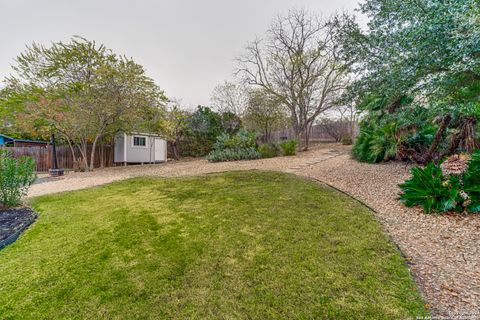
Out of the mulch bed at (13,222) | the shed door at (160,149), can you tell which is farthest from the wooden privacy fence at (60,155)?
the mulch bed at (13,222)

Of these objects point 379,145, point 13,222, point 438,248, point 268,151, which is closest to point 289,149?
point 268,151

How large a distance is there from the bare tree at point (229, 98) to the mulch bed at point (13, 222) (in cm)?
1374

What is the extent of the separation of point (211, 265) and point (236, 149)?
28.3 feet

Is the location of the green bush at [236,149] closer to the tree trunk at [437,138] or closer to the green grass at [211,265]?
the tree trunk at [437,138]

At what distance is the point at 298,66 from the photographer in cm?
1151

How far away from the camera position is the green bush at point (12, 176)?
3992 millimetres

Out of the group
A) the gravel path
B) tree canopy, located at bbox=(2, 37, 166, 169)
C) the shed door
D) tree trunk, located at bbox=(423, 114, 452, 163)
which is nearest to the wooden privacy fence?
the shed door

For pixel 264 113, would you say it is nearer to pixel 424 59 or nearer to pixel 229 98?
pixel 229 98

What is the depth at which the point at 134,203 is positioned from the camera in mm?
4301

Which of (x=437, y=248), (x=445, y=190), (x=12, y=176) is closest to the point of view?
(x=437, y=248)

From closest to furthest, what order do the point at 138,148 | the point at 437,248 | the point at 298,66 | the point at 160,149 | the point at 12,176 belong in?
the point at 437,248
the point at 12,176
the point at 298,66
the point at 138,148
the point at 160,149

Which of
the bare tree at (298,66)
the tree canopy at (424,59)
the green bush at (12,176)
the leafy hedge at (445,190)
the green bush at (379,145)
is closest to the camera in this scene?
the tree canopy at (424,59)

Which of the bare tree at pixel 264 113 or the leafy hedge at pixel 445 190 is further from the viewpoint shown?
the bare tree at pixel 264 113

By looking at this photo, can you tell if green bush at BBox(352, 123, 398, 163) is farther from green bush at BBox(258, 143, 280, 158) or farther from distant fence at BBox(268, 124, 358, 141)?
distant fence at BBox(268, 124, 358, 141)
